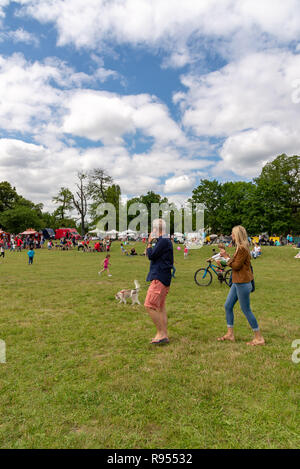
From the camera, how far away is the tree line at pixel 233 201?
44.8 meters

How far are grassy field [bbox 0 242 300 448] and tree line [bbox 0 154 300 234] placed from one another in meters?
41.9

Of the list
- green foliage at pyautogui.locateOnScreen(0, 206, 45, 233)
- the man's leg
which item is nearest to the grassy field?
the man's leg

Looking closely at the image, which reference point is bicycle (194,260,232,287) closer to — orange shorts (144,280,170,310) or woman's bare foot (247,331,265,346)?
woman's bare foot (247,331,265,346)

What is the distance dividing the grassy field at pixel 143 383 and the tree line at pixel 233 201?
138ft

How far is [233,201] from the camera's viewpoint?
52.9m

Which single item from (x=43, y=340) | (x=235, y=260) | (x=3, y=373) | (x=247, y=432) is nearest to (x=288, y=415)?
(x=247, y=432)

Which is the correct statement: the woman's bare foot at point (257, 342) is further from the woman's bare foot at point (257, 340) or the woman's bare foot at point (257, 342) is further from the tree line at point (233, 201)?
the tree line at point (233, 201)

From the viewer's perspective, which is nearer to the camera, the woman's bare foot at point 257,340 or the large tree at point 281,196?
the woman's bare foot at point 257,340

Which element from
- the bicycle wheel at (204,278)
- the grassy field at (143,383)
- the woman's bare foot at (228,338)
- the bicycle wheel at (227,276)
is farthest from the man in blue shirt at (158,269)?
the bicycle wheel at (227,276)

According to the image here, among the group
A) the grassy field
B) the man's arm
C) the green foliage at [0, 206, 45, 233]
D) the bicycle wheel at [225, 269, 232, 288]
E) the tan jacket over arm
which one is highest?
the green foliage at [0, 206, 45, 233]

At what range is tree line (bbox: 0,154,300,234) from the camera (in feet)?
147

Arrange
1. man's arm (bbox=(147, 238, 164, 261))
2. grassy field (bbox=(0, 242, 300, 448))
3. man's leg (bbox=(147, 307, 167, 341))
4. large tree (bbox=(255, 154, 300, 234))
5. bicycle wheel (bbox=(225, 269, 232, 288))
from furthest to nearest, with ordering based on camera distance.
Answer: 1. large tree (bbox=(255, 154, 300, 234))
2. bicycle wheel (bbox=(225, 269, 232, 288))
3. man's leg (bbox=(147, 307, 167, 341))
4. man's arm (bbox=(147, 238, 164, 261))
5. grassy field (bbox=(0, 242, 300, 448))

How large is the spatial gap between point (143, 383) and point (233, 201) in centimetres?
5322

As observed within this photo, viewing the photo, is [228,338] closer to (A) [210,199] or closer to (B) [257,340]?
(B) [257,340]
